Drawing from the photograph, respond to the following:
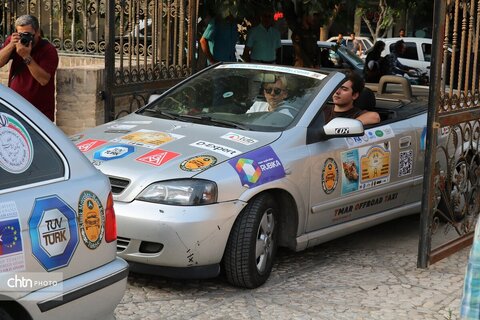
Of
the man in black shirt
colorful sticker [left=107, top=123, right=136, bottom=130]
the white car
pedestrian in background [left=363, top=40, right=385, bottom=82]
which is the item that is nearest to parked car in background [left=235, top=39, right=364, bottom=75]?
pedestrian in background [left=363, top=40, right=385, bottom=82]

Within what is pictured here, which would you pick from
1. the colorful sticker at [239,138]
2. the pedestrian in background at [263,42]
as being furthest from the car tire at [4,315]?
the pedestrian in background at [263,42]

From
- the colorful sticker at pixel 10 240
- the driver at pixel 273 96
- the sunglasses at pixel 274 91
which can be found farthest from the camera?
the sunglasses at pixel 274 91

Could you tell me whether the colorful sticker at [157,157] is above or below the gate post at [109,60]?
below

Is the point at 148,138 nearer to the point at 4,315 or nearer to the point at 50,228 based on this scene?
the point at 50,228

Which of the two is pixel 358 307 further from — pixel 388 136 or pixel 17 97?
pixel 17 97

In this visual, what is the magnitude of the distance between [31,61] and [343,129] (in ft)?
8.85

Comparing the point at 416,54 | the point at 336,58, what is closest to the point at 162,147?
the point at 336,58

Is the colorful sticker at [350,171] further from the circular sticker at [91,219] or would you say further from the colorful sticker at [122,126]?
the circular sticker at [91,219]

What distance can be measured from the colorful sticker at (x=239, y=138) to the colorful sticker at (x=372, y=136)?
2.86 ft

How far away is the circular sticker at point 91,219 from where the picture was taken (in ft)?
12.0

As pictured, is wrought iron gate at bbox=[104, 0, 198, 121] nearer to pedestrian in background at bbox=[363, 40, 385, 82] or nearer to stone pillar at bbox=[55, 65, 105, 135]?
stone pillar at bbox=[55, 65, 105, 135]

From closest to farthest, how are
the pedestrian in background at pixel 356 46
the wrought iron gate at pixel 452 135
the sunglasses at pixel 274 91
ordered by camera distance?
the wrought iron gate at pixel 452 135
the sunglasses at pixel 274 91
the pedestrian in background at pixel 356 46

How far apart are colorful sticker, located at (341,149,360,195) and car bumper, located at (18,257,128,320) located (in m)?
2.81

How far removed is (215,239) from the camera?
17.9 ft
